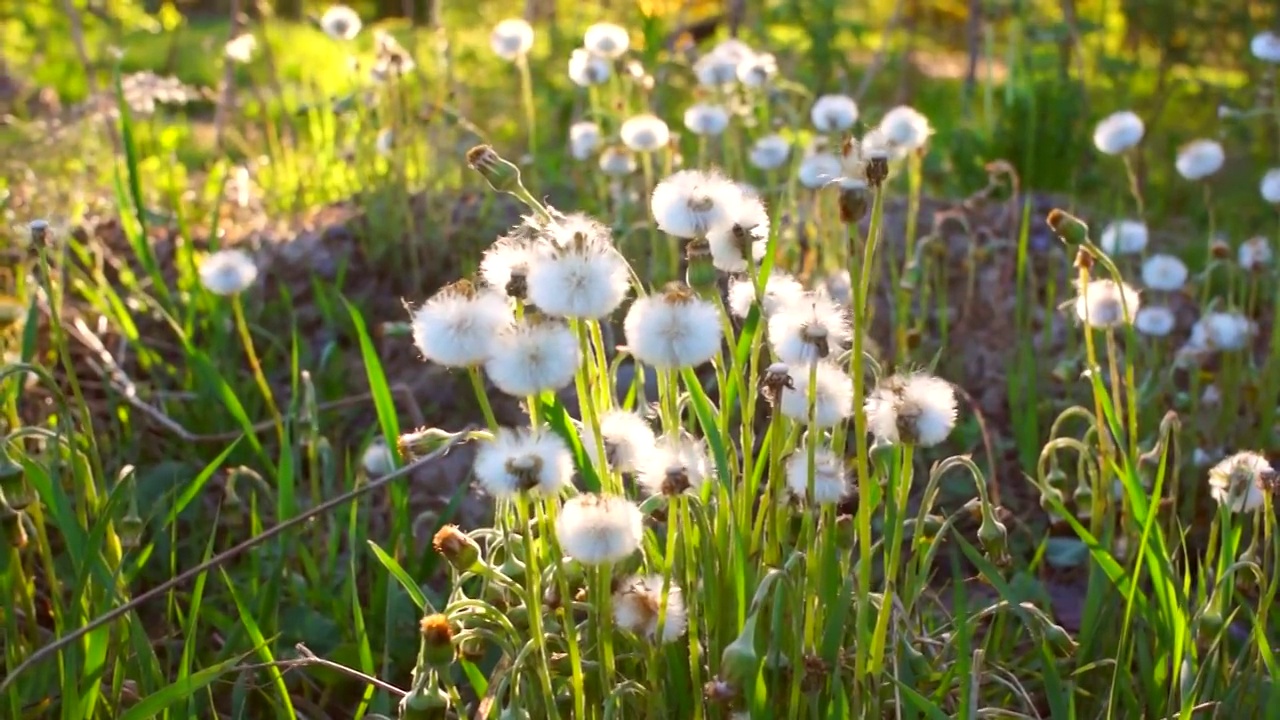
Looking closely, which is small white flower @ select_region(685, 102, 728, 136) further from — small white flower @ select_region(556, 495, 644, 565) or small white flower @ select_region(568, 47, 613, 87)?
small white flower @ select_region(556, 495, 644, 565)

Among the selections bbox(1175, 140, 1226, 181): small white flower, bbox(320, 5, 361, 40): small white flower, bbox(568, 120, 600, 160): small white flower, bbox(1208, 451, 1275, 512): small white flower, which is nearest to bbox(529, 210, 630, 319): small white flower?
bbox(1208, 451, 1275, 512): small white flower

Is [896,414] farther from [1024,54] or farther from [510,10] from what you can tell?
[510,10]

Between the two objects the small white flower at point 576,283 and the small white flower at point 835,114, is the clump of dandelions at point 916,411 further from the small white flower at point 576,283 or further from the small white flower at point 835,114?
the small white flower at point 835,114

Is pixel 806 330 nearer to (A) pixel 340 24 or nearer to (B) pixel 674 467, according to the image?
(B) pixel 674 467

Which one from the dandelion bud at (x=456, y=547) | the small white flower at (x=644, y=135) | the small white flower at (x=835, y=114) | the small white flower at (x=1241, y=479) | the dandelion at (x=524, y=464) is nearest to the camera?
the dandelion at (x=524, y=464)

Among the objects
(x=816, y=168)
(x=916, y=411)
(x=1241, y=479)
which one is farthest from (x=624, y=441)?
(x=816, y=168)

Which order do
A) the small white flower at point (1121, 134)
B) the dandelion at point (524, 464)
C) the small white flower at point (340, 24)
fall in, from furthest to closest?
1. the small white flower at point (340, 24)
2. the small white flower at point (1121, 134)
3. the dandelion at point (524, 464)

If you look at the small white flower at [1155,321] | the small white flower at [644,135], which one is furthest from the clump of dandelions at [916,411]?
the small white flower at [1155,321]
